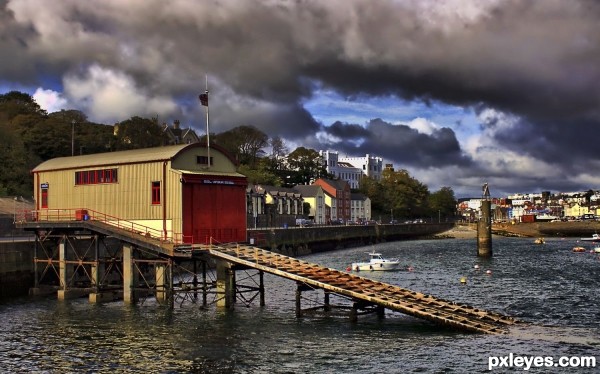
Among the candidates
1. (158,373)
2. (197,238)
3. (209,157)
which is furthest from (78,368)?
(209,157)

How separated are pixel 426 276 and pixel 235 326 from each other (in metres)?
33.4

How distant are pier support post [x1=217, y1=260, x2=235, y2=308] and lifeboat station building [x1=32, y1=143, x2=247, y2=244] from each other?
105 inches

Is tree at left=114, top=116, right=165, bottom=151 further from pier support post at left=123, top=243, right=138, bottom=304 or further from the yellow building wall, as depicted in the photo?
pier support post at left=123, top=243, right=138, bottom=304

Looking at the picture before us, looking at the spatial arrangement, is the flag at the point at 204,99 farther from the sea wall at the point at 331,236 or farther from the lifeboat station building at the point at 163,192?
the sea wall at the point at 331,236

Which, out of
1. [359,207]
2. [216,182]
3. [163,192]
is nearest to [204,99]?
[216,182]

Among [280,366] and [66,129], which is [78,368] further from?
[66,129]

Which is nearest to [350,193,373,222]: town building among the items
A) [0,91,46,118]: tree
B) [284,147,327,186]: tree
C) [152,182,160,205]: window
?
[284,147,327,186]: tree

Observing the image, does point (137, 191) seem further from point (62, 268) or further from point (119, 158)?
point (62, 268)

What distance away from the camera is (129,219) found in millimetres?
41219

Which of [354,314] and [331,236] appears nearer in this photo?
[354,314]

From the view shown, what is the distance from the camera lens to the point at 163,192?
3934 cm

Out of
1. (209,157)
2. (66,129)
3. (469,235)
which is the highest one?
(66,129)

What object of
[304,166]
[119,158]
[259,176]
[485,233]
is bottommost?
[485,233]

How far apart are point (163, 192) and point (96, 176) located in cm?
704
